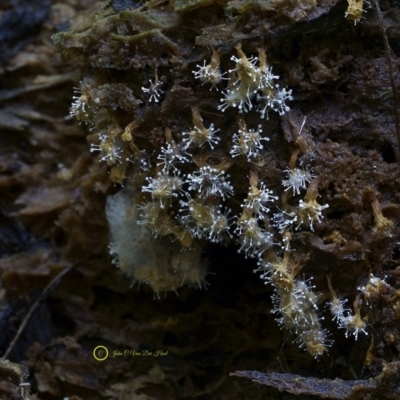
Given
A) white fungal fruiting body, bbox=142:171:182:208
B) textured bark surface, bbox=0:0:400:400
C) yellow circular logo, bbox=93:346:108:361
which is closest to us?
textured bark surface, bbox=0:0:400:400

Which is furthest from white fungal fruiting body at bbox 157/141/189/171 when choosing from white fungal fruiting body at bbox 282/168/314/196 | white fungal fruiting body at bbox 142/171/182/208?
white fungal fruiting body at bbox 282/168/314/196

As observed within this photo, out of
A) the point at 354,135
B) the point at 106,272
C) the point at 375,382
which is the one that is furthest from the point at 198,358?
the point at 354,135

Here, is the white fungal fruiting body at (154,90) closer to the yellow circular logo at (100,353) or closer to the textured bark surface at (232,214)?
the textured bark surface at (232,214)

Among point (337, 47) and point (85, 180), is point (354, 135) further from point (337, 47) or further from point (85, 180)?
point (85, 180)

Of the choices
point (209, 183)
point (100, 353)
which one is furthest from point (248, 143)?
point (100, 353)

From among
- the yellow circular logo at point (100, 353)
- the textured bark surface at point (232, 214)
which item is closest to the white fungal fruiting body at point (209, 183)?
the textured bark surface at point (232, 214)

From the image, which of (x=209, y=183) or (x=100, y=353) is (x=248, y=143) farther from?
(x=100, y=353)

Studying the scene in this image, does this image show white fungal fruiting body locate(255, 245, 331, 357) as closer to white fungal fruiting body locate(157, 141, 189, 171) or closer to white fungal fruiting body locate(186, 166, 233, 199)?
white fungal fruiting body locate(186, 166, 233, 199)

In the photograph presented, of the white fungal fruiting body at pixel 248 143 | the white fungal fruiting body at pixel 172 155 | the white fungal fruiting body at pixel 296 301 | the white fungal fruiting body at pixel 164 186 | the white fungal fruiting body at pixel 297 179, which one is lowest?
the white fungal fruiting body at pixel 296 301
